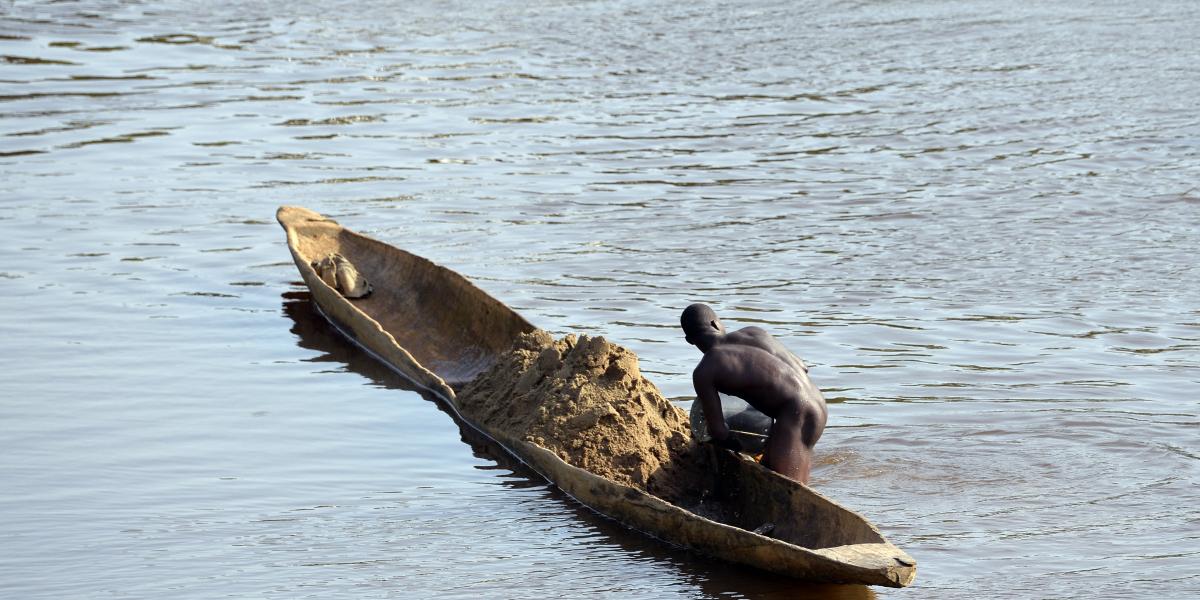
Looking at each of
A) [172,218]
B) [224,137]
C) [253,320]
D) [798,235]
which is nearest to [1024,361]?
[798,235]

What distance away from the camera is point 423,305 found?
10828 millimetres

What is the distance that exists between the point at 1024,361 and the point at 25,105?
13.5 m

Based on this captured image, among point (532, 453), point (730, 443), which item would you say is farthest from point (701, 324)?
point (532, 453)

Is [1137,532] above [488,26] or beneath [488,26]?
beneath

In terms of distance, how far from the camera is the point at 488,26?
79.3ft

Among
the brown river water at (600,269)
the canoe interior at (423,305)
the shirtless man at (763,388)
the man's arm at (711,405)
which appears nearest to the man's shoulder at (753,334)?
the shirtless man at (763,388)

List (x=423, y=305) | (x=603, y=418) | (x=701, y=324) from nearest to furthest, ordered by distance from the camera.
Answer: (x=701, y=324) < (x=603, y=418) < (x=423, y=305)

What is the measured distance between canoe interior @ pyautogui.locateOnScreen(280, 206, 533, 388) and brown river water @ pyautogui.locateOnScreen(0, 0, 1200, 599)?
0.42 m

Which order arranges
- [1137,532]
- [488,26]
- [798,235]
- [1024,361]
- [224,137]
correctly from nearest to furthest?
1. [1137,532]
2. [1024,361]
3. [798,235]
4. [224,137]
5. [488,26]

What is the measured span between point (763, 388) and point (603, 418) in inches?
38.9

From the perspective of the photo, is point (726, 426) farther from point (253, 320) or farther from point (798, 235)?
point (798, 235)

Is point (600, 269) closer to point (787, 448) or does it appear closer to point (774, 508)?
point (787, 448)

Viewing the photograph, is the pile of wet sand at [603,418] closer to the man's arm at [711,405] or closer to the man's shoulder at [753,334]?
the man's arm at [711,405]

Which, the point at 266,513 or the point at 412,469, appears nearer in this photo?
the point at 266,513
